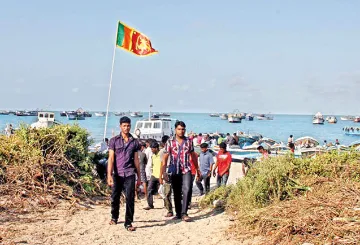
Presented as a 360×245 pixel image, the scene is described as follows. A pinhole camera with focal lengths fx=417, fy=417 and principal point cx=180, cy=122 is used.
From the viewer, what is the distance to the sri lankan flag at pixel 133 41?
49.2ft

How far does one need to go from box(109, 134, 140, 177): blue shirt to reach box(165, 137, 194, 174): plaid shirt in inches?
30.2

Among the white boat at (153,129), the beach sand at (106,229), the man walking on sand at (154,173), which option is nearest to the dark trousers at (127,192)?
the beach sand at (106,229)

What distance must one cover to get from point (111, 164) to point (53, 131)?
12.8 feet

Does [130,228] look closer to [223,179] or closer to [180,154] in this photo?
[180,154]

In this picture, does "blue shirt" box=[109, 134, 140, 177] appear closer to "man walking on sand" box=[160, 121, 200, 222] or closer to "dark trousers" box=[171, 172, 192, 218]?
"man walking on sand" box=[160, 121, 200, 222]

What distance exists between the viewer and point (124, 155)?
23.6 feet

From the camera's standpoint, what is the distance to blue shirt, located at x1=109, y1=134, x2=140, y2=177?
7.17 m

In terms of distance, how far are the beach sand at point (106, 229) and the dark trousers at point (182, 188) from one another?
324 millimetres

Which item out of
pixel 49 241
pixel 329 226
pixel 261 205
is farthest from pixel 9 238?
pixel 329 226

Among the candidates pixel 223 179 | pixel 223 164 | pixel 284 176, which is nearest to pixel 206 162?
pixel 223 164

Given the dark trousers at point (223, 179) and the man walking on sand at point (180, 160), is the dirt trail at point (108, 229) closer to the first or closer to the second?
the man walking on sand at point (180, 160)

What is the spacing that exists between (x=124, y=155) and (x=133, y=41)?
887 centimetres

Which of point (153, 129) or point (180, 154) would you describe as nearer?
point (180, 154)

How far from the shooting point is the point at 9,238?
652 centimetres
